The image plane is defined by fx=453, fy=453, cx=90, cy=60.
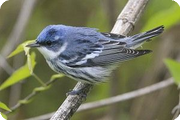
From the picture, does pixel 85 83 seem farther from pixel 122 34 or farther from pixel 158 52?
pixel 158 52

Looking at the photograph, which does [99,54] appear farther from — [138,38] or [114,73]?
[114,73]

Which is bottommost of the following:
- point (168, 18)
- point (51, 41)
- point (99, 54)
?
point (99, 54)

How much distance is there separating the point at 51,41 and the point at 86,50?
0.97ft

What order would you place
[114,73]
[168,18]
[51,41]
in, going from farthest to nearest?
[114,73]
[51,41]
[168,18]

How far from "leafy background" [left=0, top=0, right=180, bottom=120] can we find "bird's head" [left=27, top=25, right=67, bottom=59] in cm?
110

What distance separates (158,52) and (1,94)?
1908 mm

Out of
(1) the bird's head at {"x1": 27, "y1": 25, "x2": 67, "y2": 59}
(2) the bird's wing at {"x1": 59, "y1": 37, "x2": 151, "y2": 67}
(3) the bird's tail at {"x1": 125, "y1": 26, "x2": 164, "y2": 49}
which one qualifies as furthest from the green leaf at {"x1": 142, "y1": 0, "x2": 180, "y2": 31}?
(1) the bird's head at {"x1": 27, "y1": 25, "x2": 67, "y2": 59}

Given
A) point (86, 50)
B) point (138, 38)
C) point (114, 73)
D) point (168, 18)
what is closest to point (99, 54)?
point (86, 50)

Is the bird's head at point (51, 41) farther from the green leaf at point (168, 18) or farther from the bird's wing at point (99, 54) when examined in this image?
the green leaf at point (168, 18)

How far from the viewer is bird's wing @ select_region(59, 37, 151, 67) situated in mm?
3568

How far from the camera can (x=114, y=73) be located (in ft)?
15.6

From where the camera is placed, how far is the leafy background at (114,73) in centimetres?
485

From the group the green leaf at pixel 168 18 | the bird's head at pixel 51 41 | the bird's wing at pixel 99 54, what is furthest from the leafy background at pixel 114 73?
the green leaf at pixel 168 18

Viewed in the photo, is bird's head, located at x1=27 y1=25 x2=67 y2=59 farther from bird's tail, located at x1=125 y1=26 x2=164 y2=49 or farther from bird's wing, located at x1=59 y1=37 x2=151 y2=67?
bird's tail, located at x1=125 y1=26 x2=164 y2=49
